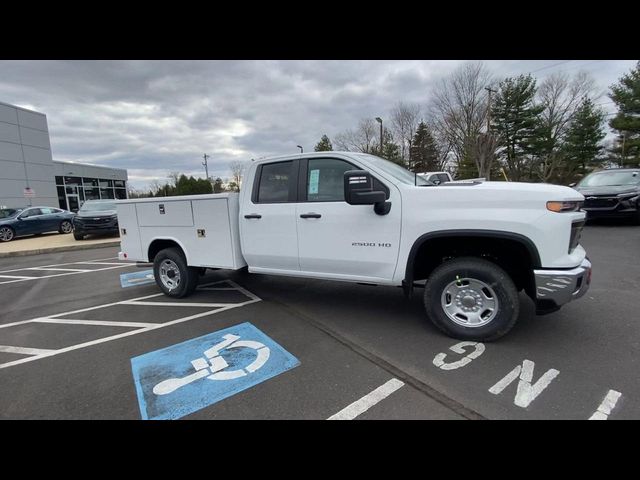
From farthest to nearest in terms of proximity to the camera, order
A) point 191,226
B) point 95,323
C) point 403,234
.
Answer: point 191,226 → point 95,323 → point 403,234

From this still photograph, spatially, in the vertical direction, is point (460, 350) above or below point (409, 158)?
below

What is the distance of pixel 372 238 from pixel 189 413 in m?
2.37

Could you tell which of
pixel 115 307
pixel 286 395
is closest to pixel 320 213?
pixel 286 395

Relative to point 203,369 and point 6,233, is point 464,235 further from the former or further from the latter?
point 6,233

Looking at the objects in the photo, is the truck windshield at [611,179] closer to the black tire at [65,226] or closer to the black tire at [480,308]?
the black tire at [480,308]

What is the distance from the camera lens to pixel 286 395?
2.61 m

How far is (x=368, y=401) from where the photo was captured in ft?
8.18

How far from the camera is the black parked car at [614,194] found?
9.69 meters

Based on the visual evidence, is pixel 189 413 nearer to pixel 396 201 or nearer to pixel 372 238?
pixel 372 238

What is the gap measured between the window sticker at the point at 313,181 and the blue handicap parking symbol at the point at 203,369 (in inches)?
72.2

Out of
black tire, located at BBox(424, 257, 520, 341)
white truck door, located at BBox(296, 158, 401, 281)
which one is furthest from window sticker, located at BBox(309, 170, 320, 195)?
black tire, located at BBox(424, 257, 520, 341)

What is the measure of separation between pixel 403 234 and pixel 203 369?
2.41 meters

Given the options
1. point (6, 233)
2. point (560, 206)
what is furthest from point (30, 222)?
point (560, 206)
